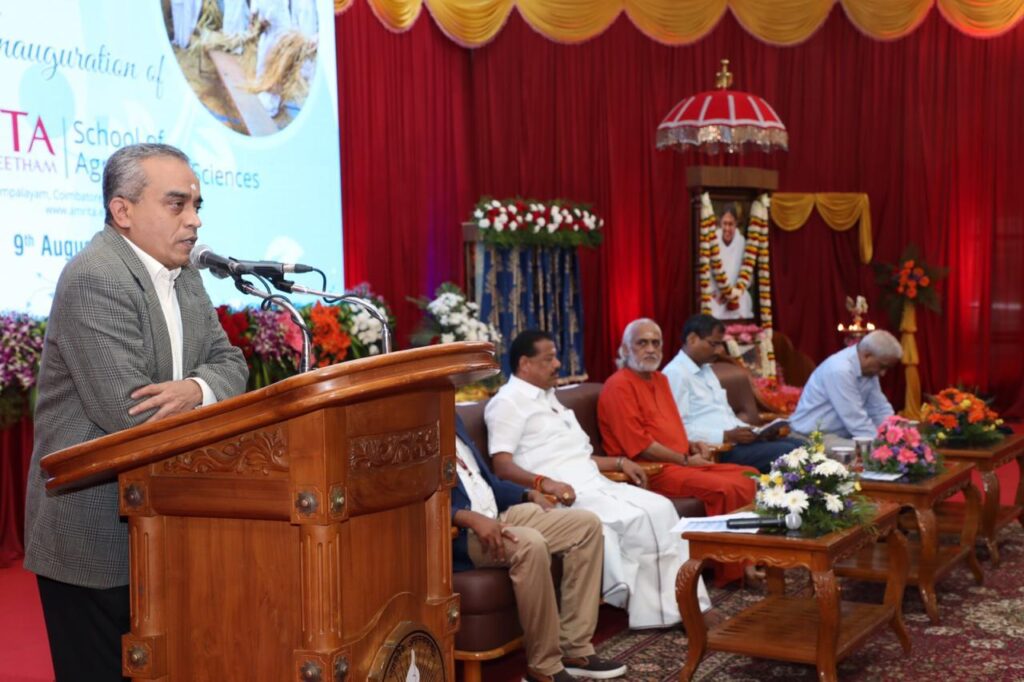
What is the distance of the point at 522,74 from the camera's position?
973 cm

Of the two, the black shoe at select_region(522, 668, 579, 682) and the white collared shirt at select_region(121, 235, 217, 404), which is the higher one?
the white collared shirt at select_region(121, 235, 217, 404)

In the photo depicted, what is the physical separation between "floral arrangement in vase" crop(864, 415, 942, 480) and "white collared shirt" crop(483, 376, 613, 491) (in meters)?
1.13

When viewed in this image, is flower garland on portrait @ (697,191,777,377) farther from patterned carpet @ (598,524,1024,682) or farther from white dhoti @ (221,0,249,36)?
patterned carpet @ (598,524,1024,682)

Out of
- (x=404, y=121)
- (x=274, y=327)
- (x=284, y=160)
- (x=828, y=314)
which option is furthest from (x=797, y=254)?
(x=274, y=327)

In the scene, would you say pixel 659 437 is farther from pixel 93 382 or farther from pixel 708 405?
pixel 93 382

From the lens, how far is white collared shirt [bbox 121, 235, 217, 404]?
1.87m

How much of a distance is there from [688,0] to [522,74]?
1.57 meters

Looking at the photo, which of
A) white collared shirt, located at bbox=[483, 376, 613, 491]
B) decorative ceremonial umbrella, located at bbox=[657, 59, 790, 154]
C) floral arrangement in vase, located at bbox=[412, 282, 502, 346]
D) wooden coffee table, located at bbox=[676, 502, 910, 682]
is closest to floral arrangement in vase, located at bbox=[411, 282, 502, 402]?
floral arrangement in vase, located at bbox=[412, 282, 502, 346]

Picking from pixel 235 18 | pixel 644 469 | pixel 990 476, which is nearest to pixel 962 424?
pixel 990 476

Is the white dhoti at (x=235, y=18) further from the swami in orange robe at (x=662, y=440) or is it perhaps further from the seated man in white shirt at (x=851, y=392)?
the seated man in white shirt at (x=851, y=392)

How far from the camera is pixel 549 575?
144 inches

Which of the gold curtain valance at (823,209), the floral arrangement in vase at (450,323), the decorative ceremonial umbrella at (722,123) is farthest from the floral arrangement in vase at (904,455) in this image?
the gold curtain valance at (823,209)

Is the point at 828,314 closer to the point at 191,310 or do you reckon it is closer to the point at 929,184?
the point at 929,184

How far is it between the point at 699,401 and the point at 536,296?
8.36 ft
